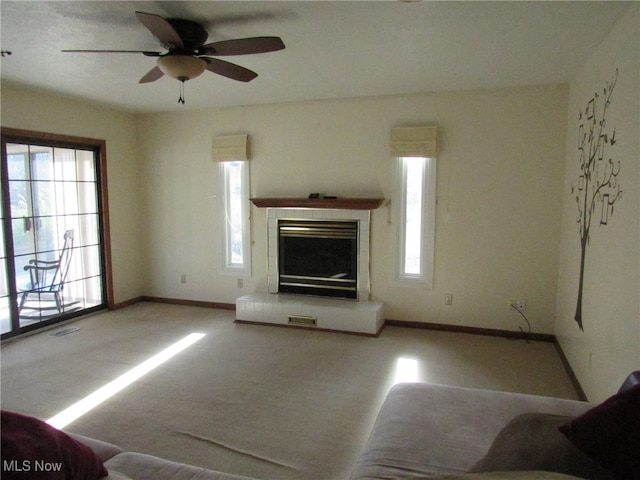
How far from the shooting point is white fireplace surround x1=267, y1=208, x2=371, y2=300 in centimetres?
469

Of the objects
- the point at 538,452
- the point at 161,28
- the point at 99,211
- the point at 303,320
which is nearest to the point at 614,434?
the point at 538,452

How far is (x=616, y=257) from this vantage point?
7.79 feet

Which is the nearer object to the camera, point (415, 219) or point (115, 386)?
point (115, 386)

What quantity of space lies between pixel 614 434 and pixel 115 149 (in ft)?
18.2

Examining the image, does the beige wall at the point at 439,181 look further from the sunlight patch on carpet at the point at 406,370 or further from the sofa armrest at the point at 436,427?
the sofa armrest at the point at 436,427

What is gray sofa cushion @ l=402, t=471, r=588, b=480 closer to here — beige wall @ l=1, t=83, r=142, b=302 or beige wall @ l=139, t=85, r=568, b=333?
beige wall @ l=139, t=85, r=568, b=333

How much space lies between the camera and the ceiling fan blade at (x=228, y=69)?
2.75 m

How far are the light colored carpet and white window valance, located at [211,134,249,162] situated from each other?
75.1 inches

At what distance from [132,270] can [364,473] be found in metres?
4.87

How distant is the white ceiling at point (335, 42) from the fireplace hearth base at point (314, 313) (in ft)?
7.26

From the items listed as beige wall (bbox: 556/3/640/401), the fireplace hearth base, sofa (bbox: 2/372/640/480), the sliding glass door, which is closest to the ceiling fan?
beige wall (bbox: 556/3/640/401)

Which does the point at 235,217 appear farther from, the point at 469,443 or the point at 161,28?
the point at 469,443

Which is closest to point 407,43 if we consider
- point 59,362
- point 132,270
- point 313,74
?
point 313,74

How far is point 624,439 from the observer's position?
3.79 feet
